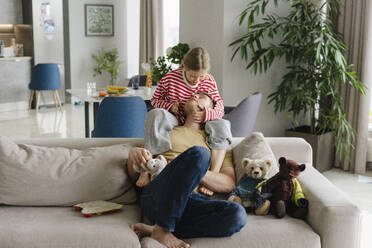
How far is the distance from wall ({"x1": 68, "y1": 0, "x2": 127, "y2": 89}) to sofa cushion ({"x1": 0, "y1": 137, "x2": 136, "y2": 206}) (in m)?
7.12

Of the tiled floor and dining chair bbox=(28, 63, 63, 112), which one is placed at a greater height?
dining chair bbox=(28, 63, 63, 112)

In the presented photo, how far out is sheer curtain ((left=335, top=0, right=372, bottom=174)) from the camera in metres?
4.58

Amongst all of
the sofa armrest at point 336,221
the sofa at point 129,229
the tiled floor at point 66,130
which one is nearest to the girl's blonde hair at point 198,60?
the sofa at point 129,229

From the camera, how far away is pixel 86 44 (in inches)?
374

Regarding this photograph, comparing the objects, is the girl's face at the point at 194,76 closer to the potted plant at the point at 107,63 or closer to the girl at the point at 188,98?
the girl at the point at 188,98

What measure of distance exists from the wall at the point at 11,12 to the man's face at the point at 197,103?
6842 millimetres

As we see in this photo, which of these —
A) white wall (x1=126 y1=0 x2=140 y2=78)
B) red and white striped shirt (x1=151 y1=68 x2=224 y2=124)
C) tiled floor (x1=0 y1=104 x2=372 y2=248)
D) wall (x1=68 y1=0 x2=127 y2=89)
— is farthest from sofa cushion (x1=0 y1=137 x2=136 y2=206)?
white wall (x1=126 y1=0 x2=140 y2=78)

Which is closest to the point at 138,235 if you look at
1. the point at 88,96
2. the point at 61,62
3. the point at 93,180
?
the point at 93,180

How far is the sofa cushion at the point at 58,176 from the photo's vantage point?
2.44 meters

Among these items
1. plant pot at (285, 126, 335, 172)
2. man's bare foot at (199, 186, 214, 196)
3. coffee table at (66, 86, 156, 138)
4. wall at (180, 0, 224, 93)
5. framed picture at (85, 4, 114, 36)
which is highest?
framed picture at (85, 4, 114, 36)

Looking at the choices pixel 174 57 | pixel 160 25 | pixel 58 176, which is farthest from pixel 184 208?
pixel 160 25

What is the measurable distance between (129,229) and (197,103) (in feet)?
3.16

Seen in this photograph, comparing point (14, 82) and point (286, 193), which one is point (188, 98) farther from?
point (14, 82)

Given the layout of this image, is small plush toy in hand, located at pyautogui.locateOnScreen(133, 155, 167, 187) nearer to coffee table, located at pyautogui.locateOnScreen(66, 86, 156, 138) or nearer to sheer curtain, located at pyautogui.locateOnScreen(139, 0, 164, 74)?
coffee table, located at pyautogui.locateOnScreen(66, 86, 156, 138)
